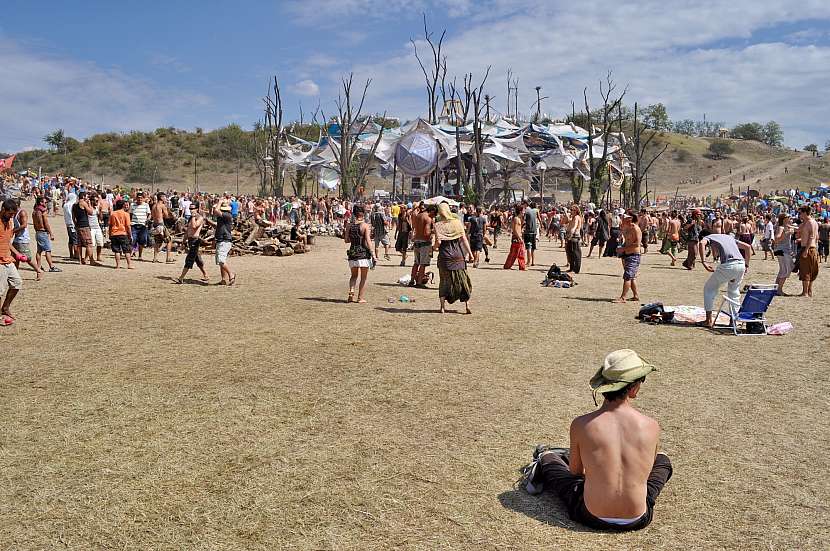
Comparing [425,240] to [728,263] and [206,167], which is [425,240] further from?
[206,167]

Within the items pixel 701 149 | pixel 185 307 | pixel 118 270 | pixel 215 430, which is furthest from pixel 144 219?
pixel 701 149

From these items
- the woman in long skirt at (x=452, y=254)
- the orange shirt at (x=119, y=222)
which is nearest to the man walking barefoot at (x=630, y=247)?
the woman in long skirt at (x=452, y=254)

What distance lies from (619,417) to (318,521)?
1.75 m

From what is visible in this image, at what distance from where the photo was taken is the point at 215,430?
5234 mm

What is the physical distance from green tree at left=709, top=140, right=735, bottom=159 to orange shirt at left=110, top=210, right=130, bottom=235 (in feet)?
289

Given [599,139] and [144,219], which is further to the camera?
[599,139]

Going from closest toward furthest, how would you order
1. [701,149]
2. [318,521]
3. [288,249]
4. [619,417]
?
[619,417] < [318,521] < [288,249] < [701,149]

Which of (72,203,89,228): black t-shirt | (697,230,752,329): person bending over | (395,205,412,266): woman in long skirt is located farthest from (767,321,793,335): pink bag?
(72,203,89,228): black t-shirt

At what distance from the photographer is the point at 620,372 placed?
3588 mm

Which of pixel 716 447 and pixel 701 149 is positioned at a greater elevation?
pixel 701 149

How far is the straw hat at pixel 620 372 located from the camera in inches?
141

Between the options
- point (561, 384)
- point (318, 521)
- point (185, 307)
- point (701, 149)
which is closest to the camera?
point (318, 521)

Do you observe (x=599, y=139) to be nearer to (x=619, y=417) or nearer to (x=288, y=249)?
(x=288, y=249)

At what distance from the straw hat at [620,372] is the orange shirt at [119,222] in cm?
1282
